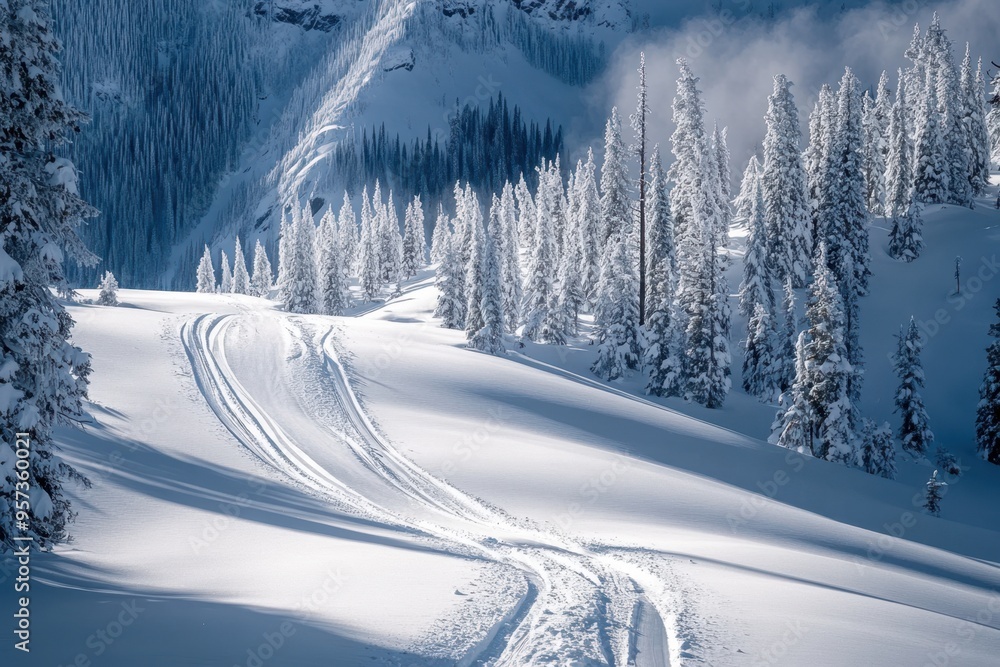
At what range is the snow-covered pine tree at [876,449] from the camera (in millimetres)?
35312

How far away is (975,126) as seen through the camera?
248 ft

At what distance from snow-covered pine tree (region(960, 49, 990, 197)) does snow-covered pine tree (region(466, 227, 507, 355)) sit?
188 ft

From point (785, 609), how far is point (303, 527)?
9.90 metres

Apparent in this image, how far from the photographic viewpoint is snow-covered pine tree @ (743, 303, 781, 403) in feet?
151

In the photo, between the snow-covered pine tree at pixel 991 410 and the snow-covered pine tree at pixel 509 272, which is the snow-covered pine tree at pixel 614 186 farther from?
the snow-covered pine tree at pixel 991 410

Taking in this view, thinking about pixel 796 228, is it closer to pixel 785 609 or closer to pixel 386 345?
pixel 386 345

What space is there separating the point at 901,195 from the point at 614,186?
29.4 m

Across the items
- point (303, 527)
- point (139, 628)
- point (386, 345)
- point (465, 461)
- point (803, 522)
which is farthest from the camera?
point (386, 345)

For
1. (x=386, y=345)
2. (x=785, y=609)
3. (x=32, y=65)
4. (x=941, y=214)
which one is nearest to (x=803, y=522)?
(x=785, y=609)

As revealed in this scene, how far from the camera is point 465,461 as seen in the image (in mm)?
22031

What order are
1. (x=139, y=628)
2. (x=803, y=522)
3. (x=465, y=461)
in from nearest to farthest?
(x=139, y=628) < (x=803, y=522) < (x=465, y=461)

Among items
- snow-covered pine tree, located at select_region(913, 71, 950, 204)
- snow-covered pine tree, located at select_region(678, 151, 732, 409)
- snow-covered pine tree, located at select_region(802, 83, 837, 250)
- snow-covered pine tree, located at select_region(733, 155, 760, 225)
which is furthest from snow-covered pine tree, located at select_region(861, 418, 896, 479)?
snow-covered pine tree, located at select_region(913, 71, 950, 204)

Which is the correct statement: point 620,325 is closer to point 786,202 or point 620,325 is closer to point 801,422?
point 801,422

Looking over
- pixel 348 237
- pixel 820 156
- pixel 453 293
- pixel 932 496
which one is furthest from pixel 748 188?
pixel 348 237
